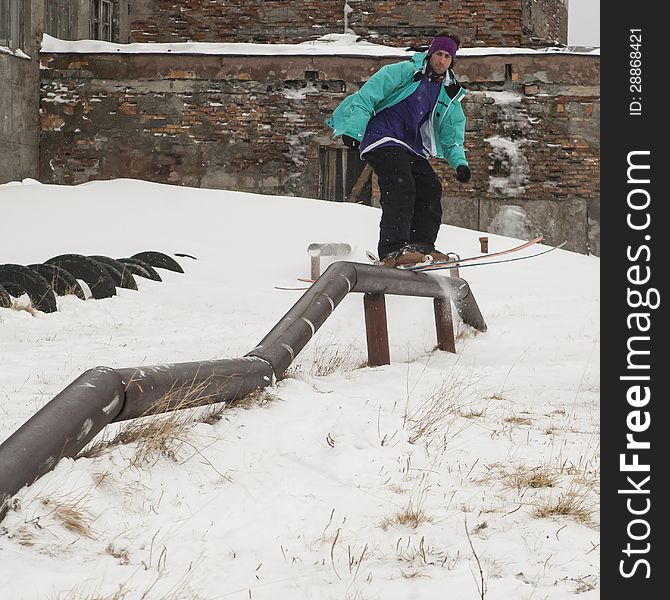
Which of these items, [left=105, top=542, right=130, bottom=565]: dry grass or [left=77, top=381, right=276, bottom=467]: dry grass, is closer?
[left=105, top=542, right=130, bottom=565]: dry grass

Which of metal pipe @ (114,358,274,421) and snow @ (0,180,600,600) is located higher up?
metal pipe @ (114,358,274,421)

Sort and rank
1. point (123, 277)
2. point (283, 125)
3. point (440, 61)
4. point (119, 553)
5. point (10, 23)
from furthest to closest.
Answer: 1. point (283, 125)
2. point (10, 23)
3. point (123, 277)
4. point (440, 61)
5. point (119, 553)

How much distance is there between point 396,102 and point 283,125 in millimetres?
8913

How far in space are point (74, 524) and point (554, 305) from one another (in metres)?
6.38

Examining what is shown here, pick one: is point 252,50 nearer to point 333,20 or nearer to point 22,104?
point 333,20

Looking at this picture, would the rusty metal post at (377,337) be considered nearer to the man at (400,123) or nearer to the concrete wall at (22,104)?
the man at (400,123)

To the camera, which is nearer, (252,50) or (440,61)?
(440,61)

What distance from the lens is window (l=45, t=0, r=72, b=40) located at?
1691 cm

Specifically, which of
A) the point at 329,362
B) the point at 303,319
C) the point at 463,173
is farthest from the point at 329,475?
the point at 463,173

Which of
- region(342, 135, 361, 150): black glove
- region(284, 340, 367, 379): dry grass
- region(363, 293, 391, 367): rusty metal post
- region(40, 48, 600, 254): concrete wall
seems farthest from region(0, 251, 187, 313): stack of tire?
region(40, 48, 600, 254): concrete wall

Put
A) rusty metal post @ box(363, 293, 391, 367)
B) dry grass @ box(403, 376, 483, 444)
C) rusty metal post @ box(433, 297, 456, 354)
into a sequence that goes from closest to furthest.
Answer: dry grass @ box(403, 376, 483, 444) < rusty metal post @ box(363, 293, 391, 367) < rusty metal post @ box(433, 297, 456, 354)

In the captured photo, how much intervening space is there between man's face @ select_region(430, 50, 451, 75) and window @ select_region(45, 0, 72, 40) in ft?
42.2

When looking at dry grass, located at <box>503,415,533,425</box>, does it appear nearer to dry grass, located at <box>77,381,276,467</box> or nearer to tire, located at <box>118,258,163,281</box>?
dry grass, located at <box>77,381,276,467</box>

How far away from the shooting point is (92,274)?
709 cm
